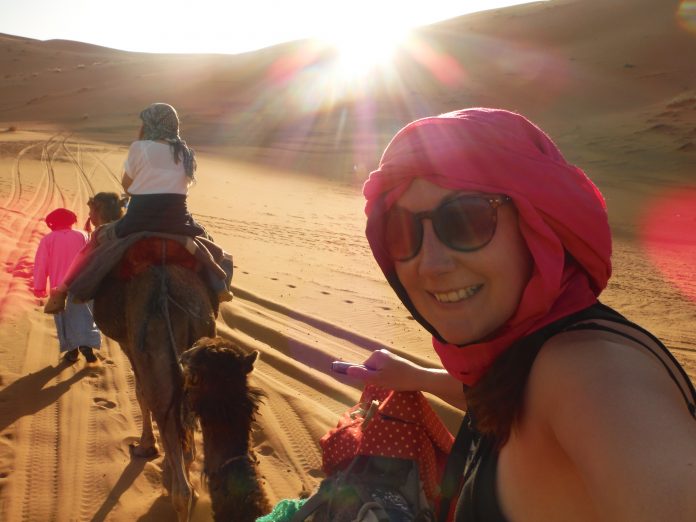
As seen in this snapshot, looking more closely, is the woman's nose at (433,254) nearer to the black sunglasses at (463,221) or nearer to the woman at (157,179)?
the black sunglasses at (463,221)

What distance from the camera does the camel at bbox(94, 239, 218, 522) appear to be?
3.94m

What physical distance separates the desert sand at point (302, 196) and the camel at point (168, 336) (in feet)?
1.83

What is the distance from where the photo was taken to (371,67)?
51.1 metres

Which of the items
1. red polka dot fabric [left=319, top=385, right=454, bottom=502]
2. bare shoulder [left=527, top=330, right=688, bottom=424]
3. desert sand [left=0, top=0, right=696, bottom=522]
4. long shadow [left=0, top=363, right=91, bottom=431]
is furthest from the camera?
long shadow [left=0, top=363, right=91, bottom=431]

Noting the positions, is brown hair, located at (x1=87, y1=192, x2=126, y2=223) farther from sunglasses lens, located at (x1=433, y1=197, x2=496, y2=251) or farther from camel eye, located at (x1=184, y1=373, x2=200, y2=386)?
sunglasses lens, located at (x1=433, y1=197, x2=496, y2=251)

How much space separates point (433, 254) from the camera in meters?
1.63

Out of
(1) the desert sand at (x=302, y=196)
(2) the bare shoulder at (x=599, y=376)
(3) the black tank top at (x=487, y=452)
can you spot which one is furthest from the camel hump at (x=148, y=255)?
(2) the bare shoulder at (x=599, y=376)

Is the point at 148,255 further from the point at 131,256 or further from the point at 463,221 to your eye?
the point at 463,221

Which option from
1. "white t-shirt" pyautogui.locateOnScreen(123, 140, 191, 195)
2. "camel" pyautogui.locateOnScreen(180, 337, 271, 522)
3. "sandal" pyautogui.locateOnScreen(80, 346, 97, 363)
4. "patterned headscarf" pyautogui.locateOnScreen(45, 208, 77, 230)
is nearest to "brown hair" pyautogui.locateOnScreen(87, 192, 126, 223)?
"white t-shirt" pyautogui.locateOnScreen(123, 140, 191, 195)

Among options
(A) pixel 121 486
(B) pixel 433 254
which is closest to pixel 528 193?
(B) pixel 433 254

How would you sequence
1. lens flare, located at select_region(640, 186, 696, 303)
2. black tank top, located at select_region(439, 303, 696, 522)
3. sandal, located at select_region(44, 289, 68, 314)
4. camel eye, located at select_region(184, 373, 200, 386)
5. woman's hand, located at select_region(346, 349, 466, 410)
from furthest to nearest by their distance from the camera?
lens flare, located at select_region(640, 186, 696, 303)
sandal, located at select_region(44, 289, 68, 314)
camel eye, located at select_region(184, 373, 200, 386)
woman's hand, located at select_region(346, 349, 466, 410)
black tank top, located at select_region(439, 303, 696, 522)

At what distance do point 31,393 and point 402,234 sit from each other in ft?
17.6

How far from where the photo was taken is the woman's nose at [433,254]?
1606mm

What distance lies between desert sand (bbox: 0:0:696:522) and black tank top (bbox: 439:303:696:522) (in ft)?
9.64
